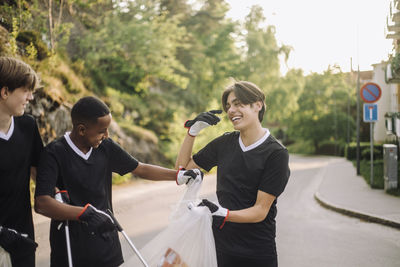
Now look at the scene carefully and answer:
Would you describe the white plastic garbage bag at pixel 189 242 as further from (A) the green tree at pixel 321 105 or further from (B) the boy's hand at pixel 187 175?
(A) the green tree at pixel 321 105

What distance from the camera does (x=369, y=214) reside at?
348 inches

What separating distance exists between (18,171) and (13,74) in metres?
0.56

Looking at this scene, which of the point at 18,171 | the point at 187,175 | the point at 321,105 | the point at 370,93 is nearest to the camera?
the point at 18,171

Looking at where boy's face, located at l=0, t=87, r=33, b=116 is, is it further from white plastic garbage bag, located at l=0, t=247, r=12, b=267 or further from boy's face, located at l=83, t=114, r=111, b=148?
white plastic garbage bag, located at l=0, t=247, r=12, b=267

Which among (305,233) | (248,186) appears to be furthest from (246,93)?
(305,233)

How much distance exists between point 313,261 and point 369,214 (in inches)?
145

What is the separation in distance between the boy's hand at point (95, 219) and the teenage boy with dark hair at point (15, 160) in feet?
1.41

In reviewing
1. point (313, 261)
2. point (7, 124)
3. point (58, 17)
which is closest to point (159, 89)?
point (58, 17)

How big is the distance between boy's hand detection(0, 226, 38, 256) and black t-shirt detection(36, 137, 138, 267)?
148 millimetres

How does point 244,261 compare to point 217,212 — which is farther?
point 244,261

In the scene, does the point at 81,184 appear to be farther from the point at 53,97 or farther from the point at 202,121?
the point at 53,97

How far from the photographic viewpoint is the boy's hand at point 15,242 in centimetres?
225

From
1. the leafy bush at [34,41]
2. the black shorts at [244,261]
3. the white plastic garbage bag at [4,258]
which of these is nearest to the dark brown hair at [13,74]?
the white plastic garbage bag at [4,258]

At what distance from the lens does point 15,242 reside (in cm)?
231
